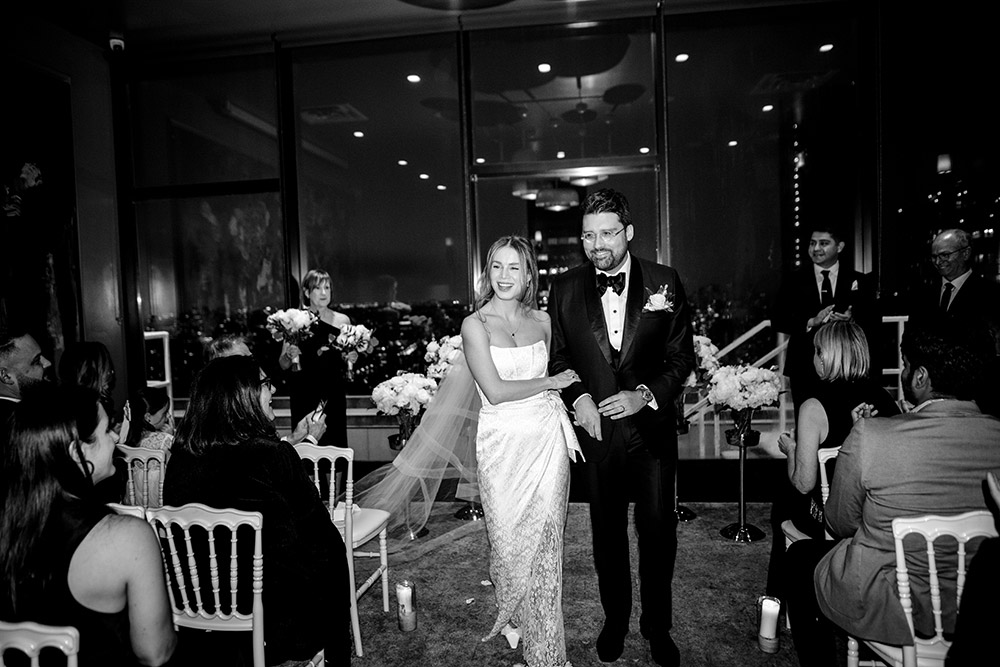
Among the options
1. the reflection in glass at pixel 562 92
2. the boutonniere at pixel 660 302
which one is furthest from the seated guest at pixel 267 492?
the reflection in glass at pixel 562 92

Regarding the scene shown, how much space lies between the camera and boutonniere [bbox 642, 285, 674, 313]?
2.56 m

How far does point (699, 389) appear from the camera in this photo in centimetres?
436

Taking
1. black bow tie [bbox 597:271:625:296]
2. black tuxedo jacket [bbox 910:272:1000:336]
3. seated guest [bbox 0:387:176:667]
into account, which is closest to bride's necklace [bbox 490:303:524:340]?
black bow tie [bbox 597:271:625:296]

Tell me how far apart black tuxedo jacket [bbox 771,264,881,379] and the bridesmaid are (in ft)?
10.0

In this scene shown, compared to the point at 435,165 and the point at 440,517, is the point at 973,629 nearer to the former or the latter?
the point at 440,517

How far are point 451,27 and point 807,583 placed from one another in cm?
561

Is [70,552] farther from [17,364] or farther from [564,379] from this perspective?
[17,364]

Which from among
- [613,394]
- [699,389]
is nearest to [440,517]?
[699,389]

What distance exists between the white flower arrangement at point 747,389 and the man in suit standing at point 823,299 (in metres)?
0.51

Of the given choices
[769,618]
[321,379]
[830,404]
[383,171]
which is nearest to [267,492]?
[769,618]

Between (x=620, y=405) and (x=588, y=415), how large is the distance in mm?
139

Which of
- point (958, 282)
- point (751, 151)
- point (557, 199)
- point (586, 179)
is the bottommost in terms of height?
point (958, 282)

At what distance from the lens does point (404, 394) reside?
4262 mm

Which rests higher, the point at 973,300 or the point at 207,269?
the point at 207,269
